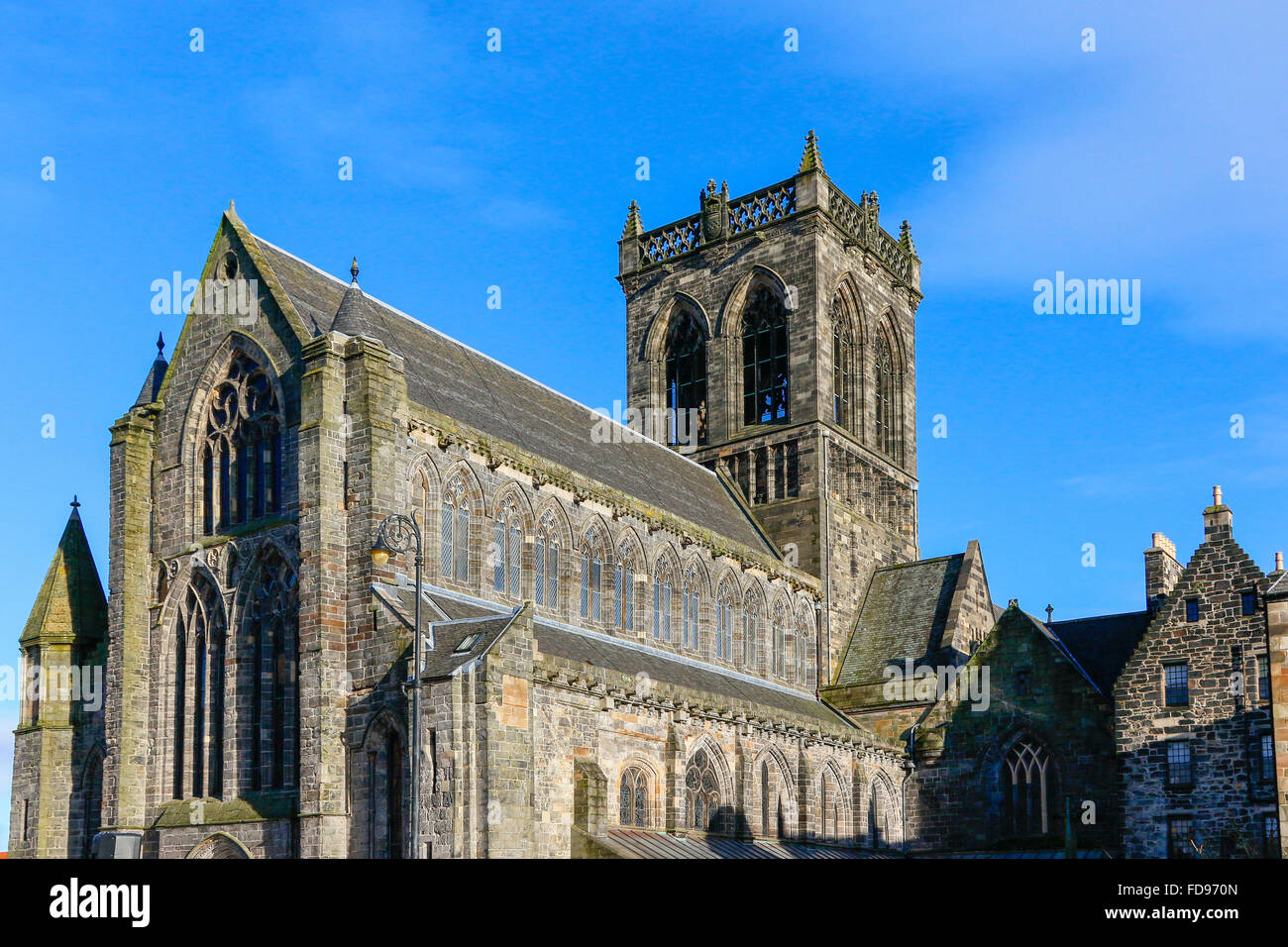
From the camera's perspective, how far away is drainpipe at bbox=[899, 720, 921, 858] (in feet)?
163

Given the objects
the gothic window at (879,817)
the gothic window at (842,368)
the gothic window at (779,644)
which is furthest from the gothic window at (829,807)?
the gothic window at (842,368)

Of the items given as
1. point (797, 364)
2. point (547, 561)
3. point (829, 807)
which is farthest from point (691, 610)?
point (797, 364)

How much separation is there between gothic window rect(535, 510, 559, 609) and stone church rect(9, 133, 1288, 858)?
0.36 feet

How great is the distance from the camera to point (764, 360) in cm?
6016

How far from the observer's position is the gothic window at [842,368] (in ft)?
197

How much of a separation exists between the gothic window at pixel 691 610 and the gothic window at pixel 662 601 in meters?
0.85

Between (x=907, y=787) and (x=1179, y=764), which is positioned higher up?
(x=1179, y=764)

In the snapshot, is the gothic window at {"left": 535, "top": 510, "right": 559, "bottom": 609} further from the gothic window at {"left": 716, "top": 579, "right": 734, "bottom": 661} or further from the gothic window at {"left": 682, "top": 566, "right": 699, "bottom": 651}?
the gothic window at {"left": 716, "top": 579, "right": 734, "bottom": 661}

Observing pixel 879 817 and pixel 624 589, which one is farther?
pixel 879 817

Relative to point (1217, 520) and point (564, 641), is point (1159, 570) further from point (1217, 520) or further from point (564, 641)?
point (564, 641)

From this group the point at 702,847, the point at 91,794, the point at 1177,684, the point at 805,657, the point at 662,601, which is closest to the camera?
the point at 702,847

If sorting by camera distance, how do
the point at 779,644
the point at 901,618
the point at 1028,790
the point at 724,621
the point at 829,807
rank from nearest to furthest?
the point at 829,807 < the point at 1028,790 < the point at 724,621 < the point at 779,644 < the point at 901,618

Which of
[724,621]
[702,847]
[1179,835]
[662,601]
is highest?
[662,601]

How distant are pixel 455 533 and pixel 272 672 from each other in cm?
585
